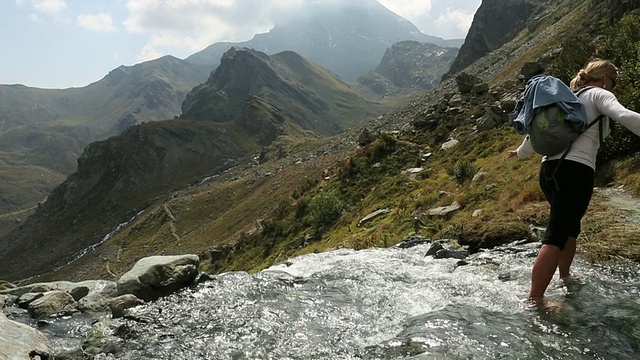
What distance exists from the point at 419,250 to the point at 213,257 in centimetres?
2677

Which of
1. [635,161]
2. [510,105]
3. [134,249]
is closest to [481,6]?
[134,249]

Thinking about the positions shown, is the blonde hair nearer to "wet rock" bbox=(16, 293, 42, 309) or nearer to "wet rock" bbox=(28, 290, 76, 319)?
"wet rock" bbox=(28, 290, 76, 319)

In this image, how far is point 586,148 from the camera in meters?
6.46

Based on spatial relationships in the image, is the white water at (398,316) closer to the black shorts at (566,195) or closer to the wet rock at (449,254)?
the wet rock at (449,254)

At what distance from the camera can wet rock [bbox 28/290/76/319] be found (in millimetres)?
13422

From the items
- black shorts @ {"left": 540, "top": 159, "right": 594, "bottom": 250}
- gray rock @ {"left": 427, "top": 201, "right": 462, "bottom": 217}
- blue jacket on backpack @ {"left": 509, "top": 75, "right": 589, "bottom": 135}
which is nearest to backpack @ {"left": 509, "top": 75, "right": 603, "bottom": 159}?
blue jacket on backpack @ {"left": 509, "top": 75, "right": 589, "bottom": 135}

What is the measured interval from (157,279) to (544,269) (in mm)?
10001

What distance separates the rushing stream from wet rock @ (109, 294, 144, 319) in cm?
49

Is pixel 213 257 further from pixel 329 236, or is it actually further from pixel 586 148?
pixel 586 148

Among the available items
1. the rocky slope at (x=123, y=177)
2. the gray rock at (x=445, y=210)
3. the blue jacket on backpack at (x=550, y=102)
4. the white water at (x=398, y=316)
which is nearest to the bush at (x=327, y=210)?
the gray rock at (x=445, y=210)

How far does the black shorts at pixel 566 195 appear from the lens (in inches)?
254

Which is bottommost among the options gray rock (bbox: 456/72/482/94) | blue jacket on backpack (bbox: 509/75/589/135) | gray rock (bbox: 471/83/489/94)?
blue jacket on backpack (bbox: 509/75/589/135)

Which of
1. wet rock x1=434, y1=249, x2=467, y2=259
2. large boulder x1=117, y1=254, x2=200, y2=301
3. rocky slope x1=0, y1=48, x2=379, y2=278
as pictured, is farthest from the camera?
rocky slope x1=0, y1=48, x2=379, y2=278

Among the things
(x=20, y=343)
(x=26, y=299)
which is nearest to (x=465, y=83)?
(x=26, y=299)
